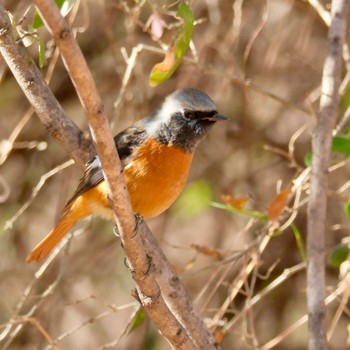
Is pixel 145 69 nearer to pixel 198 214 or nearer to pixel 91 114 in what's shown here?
pixel 198 214

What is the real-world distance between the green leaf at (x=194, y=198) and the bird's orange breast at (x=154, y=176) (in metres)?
1.34

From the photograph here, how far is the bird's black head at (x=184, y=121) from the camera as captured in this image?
145 inches

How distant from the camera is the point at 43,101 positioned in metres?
2.90

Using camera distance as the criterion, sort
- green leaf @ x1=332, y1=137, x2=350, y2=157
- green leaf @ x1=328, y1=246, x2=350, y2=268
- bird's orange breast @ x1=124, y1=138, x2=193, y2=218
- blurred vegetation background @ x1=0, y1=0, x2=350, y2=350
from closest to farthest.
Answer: green leaf @ x1=332, y1=137, x2=350, y2=157 < bird's orange breast @ x1=124, y1=138, x2=193, y2=218 < green leaf @ x1=328, y1=246, x2=350, y2=268 < blurred vegetation background @ x1=0, y1=0, x2=350, y2=350

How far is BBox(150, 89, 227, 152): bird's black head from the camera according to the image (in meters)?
3.67

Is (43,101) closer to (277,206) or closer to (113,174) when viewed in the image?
(113,174)

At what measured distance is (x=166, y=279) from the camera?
3150mm

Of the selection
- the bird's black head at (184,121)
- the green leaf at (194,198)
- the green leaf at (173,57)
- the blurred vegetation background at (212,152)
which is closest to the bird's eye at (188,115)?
the bird's black head at (184,121)

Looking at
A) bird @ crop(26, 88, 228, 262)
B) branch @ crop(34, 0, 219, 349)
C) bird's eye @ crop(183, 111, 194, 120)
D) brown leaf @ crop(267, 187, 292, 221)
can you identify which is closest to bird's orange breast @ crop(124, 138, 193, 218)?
bird @ crop(26, 88, 228, 262)

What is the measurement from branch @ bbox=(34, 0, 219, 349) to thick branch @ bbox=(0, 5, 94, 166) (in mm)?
567

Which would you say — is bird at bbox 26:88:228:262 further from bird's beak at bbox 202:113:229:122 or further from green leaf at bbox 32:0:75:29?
green leaf at bbox 32:0:75:29

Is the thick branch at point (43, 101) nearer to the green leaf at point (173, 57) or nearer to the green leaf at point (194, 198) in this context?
the green leaf at point (173, 57)

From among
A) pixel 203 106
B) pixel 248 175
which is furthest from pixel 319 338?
pixel 248 175

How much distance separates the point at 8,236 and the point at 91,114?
3.56 metres
